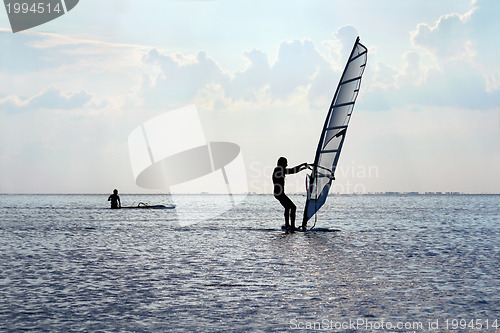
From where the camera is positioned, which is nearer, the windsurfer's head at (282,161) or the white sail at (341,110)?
the windsurfer's head at (282,161)

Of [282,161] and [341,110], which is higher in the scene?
[341,110]

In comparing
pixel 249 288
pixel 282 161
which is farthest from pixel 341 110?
pixel 249 288

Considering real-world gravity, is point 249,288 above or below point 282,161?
below

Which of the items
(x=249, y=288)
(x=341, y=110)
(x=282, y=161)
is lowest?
(x=249, y=288)

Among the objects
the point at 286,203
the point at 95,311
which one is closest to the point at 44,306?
the point at 95,311

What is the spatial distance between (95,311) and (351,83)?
1336 centimetres

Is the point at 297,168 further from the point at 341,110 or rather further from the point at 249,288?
the point at 249,288

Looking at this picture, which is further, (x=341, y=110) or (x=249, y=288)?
(x=341, y=110)

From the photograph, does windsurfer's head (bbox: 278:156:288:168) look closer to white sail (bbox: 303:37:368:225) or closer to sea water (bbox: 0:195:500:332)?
white sail (bbox: 303:37:368:225)

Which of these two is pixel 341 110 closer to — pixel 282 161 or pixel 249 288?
pixel 282 161

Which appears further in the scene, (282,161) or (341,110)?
(341,110)

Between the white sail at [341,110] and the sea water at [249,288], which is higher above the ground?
the white sail at [341,110]

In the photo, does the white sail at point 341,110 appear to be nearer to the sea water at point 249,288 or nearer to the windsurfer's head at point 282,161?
the windsurfer's head at point 282,161

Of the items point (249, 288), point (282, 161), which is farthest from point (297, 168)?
point (249, 288)
